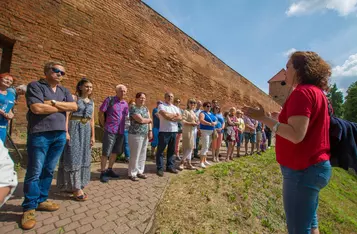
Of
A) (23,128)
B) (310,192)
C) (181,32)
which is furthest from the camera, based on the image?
(181,32)

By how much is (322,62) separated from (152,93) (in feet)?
30.0

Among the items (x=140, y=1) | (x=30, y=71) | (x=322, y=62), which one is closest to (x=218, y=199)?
(x=322, y=62)

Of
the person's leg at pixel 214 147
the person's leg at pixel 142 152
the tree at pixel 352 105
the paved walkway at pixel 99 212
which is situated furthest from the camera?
the tree at pixel 352 105

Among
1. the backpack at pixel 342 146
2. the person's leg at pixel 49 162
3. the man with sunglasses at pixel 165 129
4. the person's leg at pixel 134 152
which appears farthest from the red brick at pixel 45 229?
the backpack at pixel 342 146

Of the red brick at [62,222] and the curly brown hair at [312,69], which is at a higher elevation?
the curly brown hair at [312,69]

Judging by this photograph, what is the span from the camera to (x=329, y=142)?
69.6 inches

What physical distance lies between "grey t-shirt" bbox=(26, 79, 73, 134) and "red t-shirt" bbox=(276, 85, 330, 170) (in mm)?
2688

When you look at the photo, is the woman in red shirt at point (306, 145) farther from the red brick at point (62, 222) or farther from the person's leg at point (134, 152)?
the person's leg at point (134, 152)

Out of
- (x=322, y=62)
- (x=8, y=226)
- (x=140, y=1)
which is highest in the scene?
(x=140, y=1)

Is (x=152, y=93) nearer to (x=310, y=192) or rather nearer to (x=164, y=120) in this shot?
(x=164, y=120)

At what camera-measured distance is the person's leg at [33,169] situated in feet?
7.93

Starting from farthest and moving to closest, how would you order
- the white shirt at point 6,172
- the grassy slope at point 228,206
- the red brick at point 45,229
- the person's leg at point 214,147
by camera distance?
the person's leg at point 214,147 < the grassy slope at point 228,206 < the red brick at point 45,229 < the white shirt at point 6,172

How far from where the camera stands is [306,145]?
5.25ft

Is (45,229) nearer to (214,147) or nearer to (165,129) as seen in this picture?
(165,129)
